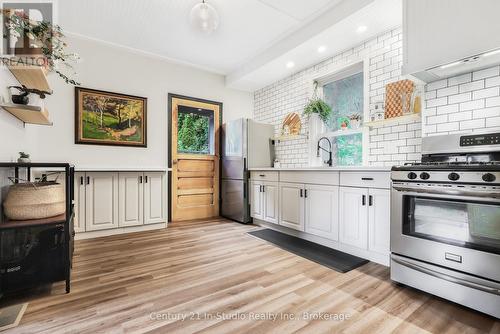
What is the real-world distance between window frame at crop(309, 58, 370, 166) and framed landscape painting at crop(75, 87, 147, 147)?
2828 mm

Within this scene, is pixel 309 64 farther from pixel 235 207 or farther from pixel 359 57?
pixel 235 207

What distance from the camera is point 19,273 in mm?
1659

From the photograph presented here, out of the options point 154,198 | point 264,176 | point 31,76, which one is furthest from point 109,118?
point 264,176

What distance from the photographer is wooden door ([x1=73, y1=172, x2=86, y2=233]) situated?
126 inches

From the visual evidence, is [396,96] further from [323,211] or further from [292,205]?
[292,205]

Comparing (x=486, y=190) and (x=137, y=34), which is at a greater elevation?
(x=137, y=34)

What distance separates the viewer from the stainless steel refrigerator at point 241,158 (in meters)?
4.18

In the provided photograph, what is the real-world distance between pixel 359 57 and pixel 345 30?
1.55ft

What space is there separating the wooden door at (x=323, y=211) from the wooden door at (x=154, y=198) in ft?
7.20

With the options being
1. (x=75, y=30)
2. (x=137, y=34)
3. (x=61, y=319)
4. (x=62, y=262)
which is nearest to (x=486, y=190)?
(x=61, y=319)

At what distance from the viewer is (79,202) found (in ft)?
10.5

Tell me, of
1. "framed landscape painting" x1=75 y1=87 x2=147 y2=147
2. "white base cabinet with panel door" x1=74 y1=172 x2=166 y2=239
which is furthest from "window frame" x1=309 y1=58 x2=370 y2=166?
"framed landscape painting" x1=75 y1=87 x2=147 y2=147

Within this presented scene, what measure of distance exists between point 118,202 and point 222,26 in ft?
9.20

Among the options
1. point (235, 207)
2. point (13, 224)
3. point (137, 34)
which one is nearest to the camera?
point (13, 224)
